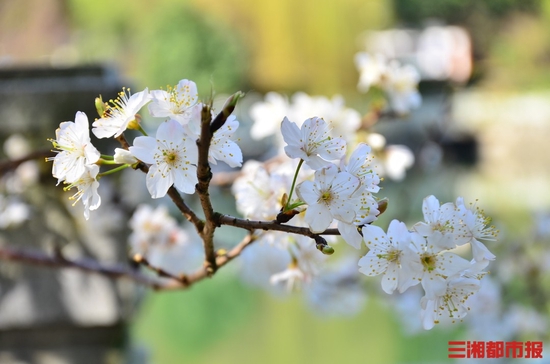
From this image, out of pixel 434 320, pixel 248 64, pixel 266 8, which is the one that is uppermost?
pixel 434 320

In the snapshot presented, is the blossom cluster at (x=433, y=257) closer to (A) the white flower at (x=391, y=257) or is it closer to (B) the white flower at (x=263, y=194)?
(A) the white flower at (x=391, y=257)

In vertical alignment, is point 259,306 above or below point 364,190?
below

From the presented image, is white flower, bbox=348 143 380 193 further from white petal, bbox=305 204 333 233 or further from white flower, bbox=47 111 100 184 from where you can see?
white flower, bbox=47 111 100 184

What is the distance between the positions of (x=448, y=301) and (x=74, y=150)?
8.8 inches

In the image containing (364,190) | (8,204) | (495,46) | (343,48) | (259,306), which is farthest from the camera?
A: (495,46)

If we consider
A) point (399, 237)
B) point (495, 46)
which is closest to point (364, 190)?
point (399, 237)

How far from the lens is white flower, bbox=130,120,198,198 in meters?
0.30

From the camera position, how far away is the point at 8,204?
0.63 m

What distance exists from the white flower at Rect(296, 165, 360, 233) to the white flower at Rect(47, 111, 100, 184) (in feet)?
0.37

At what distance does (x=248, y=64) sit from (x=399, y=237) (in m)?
6.57

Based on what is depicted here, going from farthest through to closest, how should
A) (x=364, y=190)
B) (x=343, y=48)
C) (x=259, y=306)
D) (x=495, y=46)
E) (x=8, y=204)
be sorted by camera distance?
(x=495, y=46) → (x=343, y=48) → (x=259, y=306) → (x=8, y=204) → (x=364, y=190)

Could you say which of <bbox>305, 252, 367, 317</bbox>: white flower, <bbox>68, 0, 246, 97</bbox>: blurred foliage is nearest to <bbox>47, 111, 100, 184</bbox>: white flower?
<bbox>305, 252, 367, 317</bbox>: white flower

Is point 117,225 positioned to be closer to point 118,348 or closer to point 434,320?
point 118,348

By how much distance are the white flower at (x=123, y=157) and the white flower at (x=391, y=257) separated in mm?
128
